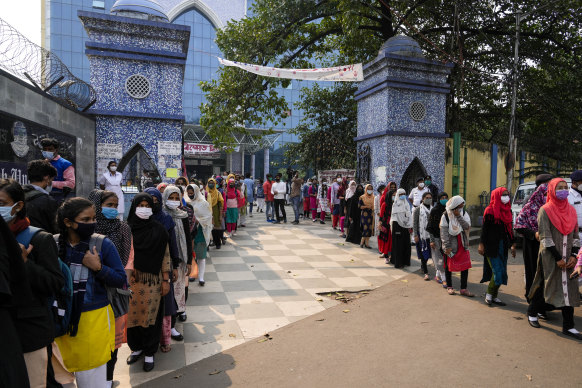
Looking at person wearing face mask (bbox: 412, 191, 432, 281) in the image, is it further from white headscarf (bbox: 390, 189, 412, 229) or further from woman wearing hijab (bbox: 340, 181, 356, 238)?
woman wearing hijab (bbox: 340, 181, 356, 238)

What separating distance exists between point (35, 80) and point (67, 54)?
40.5 metres

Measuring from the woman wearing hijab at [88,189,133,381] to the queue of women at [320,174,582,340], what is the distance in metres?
4.32

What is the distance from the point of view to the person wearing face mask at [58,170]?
470 cm

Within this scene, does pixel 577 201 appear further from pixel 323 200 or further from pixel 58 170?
pixel 323 200

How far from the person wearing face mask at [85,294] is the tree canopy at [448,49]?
32.1 feet

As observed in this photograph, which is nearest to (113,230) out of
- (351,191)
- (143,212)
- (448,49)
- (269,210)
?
(143,212)

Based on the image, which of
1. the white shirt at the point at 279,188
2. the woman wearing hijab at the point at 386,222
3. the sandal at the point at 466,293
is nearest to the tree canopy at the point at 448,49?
the white shirt at the point at 279,188

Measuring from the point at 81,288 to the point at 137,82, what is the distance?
25.7ft

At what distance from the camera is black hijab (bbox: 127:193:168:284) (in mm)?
3518

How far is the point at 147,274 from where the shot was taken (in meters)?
3.58

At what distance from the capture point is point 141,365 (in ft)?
12.0

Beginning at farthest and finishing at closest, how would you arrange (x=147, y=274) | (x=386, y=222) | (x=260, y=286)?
1. (x=386, y=222)
2. (x=260, y=286)
3. (x=147, y=274)

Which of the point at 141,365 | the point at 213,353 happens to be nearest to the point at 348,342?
the point at 213,353

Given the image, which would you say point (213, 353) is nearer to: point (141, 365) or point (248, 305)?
point (141, 365)
